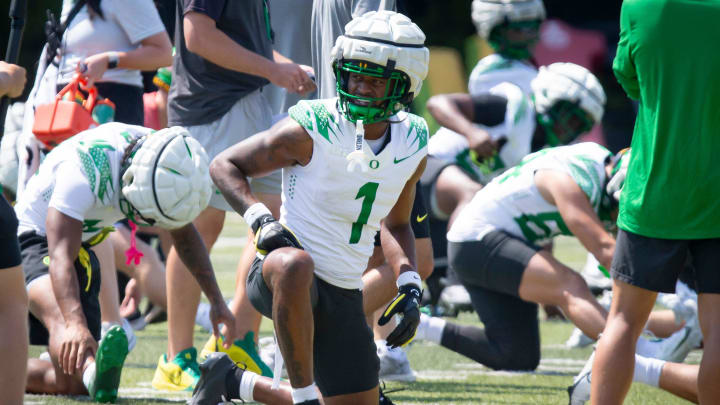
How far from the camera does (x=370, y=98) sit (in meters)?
3.68

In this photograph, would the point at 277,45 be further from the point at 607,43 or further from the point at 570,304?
the point at 607,43

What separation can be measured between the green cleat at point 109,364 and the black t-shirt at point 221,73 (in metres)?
1.15

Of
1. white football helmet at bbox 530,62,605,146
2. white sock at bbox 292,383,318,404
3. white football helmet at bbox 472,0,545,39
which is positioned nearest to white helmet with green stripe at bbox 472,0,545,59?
white football helmet at bbox 472,0,545,39

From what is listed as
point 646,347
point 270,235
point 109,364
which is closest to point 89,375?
point 109,364

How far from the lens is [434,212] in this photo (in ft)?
23.5

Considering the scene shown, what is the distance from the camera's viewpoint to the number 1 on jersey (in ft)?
12.4

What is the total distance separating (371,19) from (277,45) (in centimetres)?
176

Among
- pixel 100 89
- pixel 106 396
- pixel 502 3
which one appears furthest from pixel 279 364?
pixel 502 3

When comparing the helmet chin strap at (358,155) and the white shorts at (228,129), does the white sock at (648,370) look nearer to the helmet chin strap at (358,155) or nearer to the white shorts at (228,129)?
the helmet chin strap at (358,155)

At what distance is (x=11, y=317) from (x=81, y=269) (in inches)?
54.9

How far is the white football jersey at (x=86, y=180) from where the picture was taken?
428cm

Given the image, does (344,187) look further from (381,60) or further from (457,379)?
(457,379)

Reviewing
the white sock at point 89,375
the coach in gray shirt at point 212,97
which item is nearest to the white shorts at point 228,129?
the coach in gray shirt at point 212,97

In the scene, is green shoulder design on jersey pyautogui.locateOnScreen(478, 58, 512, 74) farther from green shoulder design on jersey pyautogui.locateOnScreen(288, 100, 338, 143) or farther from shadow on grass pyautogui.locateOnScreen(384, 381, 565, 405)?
green shoulder design on jersey pyautogui.locateOnScreen(288, 100, 338, 143)
